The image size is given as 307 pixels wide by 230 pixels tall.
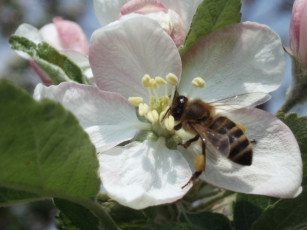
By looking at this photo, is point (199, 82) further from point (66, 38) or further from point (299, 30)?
point (66, 38)

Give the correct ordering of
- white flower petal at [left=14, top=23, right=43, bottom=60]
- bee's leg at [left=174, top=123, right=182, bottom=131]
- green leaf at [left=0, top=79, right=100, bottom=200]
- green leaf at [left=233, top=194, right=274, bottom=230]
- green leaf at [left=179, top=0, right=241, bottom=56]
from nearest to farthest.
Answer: green leaf at [left=0, top=79, right=100, bottom=200] < green leaf at [left=179, top=0, right=241, bottom=56] < bee's leg at [left=174, top=123, right=182, bottom=131] < green leaf at [left=233, top=194, right=274, bottom=230] < white flower petal at [left=14, top=23, right=43, bottom=60]

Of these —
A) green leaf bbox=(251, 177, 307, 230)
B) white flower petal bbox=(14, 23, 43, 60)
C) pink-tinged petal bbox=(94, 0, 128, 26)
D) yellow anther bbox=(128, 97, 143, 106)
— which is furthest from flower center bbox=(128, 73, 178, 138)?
white flower petal bbox=(14, 23, 43, 60)

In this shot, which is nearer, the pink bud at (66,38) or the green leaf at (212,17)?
the green leaf at (212,17)

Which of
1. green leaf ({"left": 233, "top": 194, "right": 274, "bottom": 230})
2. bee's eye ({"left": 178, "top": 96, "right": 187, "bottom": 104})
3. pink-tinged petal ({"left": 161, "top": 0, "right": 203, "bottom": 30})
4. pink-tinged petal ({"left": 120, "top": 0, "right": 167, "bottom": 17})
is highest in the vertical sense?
pink-tinged petal ({"left": 120, "top": 0, "right": 167, "bottom": 17})

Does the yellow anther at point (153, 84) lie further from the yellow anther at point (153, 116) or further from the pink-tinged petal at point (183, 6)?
the pink-tinged petal at point (183, 6)

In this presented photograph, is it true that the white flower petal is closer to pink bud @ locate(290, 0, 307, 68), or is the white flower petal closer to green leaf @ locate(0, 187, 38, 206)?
green leaf @ locate(0, 187, 38, 206)

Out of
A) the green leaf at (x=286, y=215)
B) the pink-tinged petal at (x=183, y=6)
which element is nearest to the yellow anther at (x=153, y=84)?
the pink-tinged petal at (x=183, y=6)

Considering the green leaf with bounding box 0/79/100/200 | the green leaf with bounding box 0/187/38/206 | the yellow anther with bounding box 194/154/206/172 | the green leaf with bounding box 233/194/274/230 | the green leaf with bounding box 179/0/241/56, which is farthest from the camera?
the green leaf with bounding box 233/194/274/230

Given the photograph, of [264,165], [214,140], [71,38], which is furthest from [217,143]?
[71,38]
